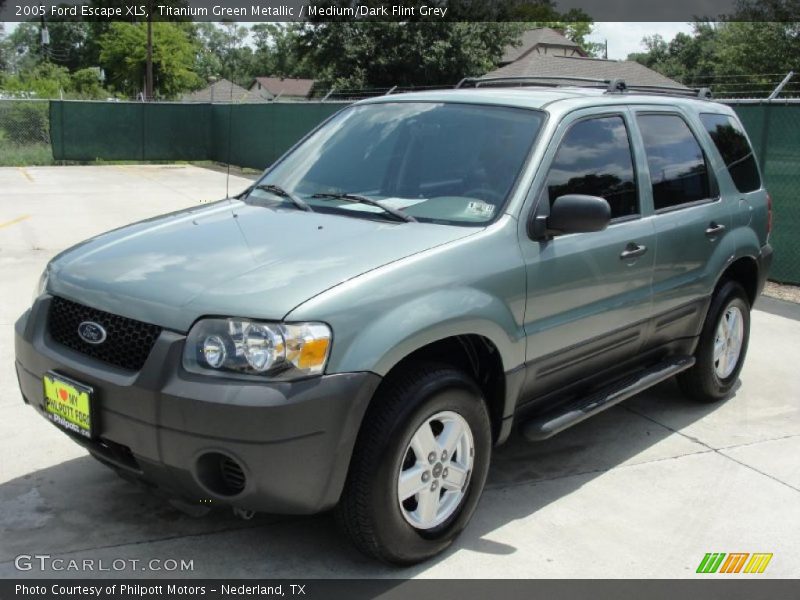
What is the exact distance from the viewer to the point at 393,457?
10.4ft

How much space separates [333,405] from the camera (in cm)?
296

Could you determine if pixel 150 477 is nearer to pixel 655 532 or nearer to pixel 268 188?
pixel 268 188

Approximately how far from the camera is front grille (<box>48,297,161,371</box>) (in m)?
3.15

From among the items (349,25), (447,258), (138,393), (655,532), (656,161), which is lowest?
(655,532)

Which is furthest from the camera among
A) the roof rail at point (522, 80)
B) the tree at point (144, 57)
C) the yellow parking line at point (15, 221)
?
the tree at point (144, 57)

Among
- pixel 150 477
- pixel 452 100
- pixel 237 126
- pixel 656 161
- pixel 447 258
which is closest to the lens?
pixel 150 477

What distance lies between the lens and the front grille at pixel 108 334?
3.15 metres

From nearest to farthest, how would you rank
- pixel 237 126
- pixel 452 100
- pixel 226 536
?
pixel 226 536, pixel 452 100, pixel 237 126

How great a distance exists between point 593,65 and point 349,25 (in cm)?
1611

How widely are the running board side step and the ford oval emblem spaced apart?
1864 mm

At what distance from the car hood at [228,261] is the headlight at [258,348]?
5cm

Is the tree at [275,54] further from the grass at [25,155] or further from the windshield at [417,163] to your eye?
the windshield at [417,163]

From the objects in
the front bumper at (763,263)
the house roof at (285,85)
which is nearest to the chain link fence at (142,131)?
the front bumper at (763,263)

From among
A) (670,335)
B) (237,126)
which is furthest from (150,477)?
(237,126)
